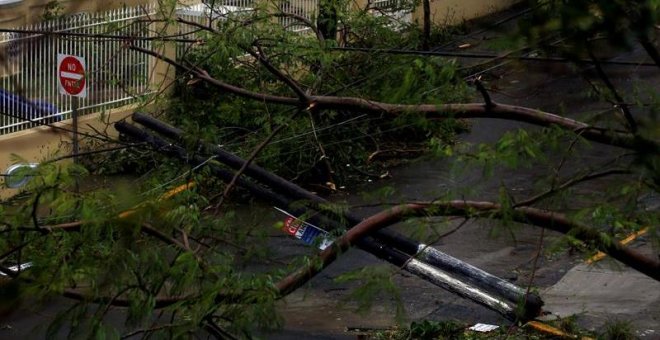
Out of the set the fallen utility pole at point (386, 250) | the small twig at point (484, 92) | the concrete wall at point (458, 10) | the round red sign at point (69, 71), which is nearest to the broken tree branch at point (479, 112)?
the small twig at point (484, 92)

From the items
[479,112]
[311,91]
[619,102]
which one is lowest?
[311,91]

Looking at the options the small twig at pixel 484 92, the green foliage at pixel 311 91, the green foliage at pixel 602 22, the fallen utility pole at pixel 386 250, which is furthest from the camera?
the fallen utility pole at pixel 386 250

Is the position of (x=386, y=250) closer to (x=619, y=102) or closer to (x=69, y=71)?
(x=619, y=102)

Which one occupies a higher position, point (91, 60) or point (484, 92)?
point (484, 92)

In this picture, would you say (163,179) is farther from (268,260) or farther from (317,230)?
(268,260)

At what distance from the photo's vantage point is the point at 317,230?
780 cm

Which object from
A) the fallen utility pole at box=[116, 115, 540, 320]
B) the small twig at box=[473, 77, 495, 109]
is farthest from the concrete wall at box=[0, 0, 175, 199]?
the small twig at box=[473, 77, 495, 109]

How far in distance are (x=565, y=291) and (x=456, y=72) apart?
664cm

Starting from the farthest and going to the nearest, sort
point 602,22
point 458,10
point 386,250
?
point 458,10
point 386,250
point 602,22

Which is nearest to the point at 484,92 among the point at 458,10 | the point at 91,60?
the point at 91,60

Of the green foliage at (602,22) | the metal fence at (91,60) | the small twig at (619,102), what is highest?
the green foliage at (602,22)

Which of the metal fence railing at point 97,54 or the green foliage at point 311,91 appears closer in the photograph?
the green foliage at point 311,91

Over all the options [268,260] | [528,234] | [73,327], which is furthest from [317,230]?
[528,234]

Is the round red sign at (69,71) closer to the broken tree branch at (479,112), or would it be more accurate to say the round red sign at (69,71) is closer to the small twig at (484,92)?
the broken tree branch at (479,112)
